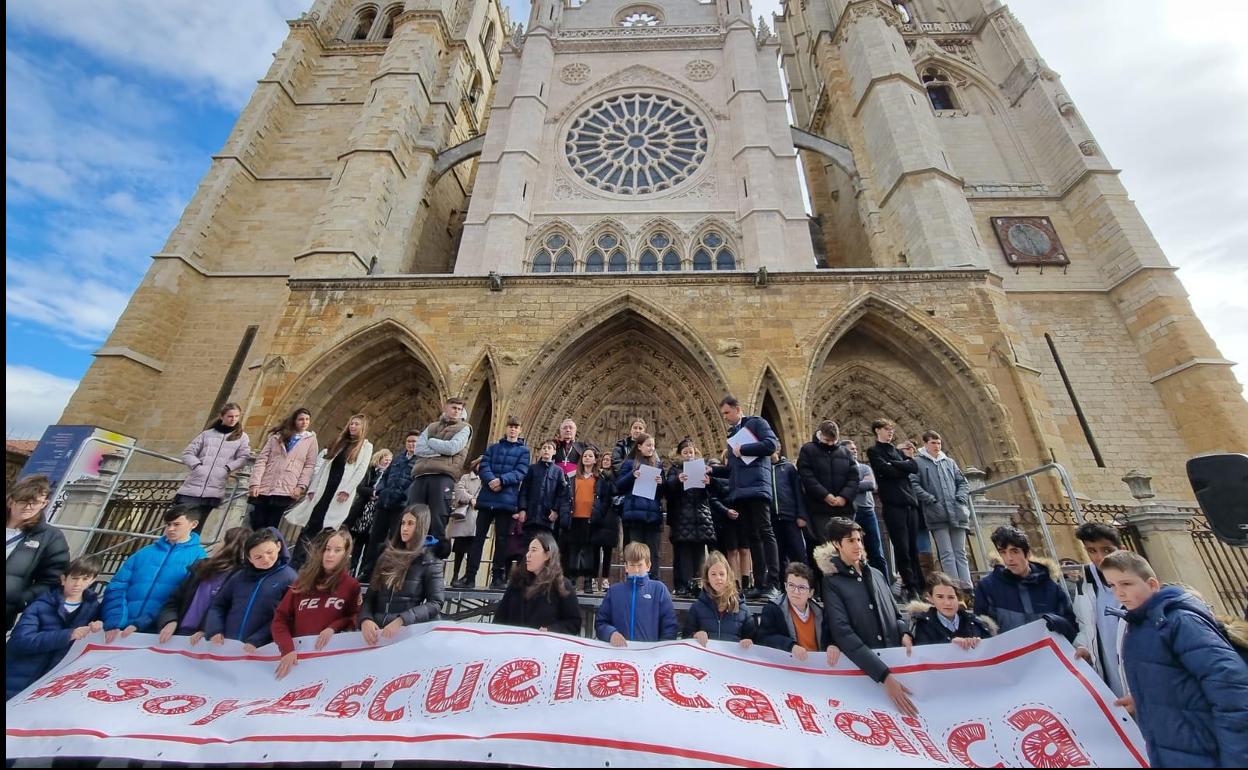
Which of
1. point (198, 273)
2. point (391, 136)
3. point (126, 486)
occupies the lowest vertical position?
point (126, 486)

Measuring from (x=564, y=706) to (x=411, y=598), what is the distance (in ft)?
4.12

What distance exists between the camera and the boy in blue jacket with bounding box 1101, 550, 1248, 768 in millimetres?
1809

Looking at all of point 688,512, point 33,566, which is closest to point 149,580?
point 33,566

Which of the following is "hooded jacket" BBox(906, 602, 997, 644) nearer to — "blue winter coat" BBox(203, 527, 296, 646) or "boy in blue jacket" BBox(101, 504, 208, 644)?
"blue winter coat" BBox(203, 527, 296, 646)

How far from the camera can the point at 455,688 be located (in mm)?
2338

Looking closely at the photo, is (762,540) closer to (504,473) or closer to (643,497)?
(643,497)

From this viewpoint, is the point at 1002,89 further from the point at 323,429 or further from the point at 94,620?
the point at 94,620

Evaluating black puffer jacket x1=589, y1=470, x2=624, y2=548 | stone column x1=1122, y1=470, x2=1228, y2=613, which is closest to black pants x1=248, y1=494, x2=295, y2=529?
black puffer jacket x1=589, y1=470, x2=624, y2=548

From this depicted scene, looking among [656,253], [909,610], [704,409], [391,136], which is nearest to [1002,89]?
[656,253]

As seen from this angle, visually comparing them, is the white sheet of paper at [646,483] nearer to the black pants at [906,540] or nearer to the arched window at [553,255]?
the black pants at [906,540]

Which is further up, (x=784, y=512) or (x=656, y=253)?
(x=656, y=253)

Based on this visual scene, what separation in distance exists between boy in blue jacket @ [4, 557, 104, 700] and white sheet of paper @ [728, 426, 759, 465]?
170 inches

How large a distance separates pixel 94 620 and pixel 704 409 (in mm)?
7276

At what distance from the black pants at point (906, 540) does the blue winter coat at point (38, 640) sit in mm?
5798
